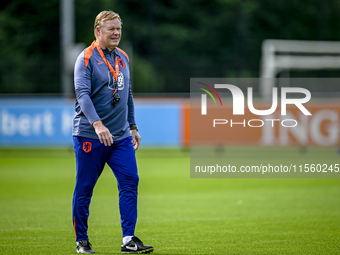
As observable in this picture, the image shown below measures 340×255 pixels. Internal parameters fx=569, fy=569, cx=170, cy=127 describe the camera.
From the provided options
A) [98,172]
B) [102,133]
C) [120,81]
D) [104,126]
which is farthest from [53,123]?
[102,133]

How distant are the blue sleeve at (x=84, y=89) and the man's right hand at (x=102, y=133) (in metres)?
0.05

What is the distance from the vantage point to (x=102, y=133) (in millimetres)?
4973

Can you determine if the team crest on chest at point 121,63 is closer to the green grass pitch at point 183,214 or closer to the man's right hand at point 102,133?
the man's right hand at point 102,133

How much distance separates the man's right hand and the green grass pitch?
115 centimetres

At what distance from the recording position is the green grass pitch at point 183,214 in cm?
583

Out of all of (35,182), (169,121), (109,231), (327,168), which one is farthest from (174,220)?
(169,121)

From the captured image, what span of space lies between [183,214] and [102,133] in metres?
3.15

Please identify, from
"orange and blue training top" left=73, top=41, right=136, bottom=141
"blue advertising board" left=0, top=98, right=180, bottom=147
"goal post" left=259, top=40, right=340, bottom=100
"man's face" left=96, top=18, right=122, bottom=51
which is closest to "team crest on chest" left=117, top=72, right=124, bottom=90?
"orange and blue training top" left=73, top=41, right=136, bottom=141

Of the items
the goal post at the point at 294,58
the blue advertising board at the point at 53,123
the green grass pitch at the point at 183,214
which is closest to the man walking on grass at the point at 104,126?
the green grass pitch at the point at 183,214

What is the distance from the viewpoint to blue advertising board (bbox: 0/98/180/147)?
53.0ft

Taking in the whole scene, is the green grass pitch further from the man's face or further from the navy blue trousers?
the man's face

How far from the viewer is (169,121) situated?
642 inches

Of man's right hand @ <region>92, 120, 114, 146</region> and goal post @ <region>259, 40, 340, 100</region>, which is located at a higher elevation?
goal post @ <region>259, 40, 340, 100</region>

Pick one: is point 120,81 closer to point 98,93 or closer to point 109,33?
point 98,93
